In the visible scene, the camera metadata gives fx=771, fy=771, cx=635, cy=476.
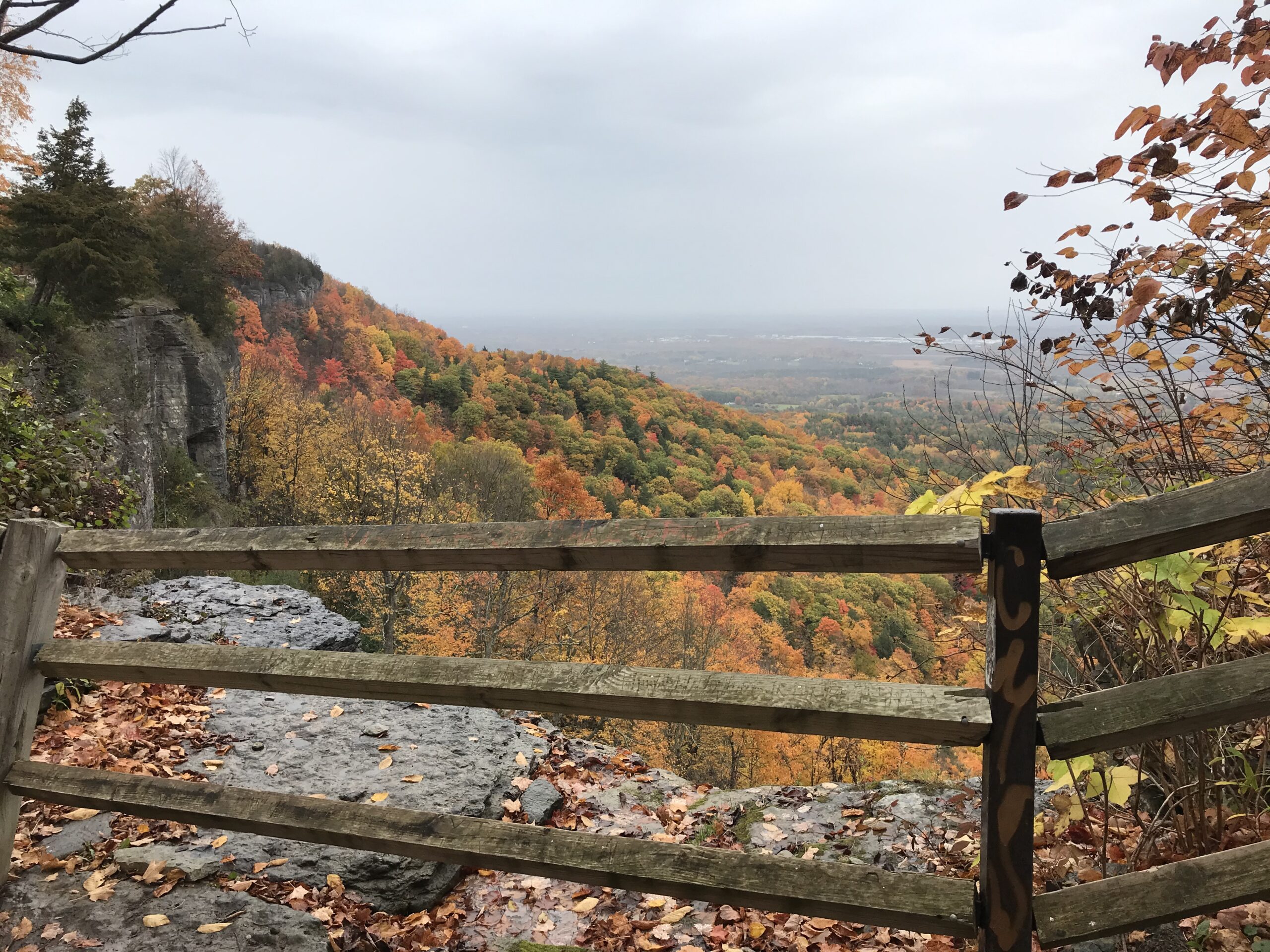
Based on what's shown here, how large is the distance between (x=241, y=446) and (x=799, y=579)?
104ft

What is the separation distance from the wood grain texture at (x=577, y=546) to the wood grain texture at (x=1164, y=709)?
40cm

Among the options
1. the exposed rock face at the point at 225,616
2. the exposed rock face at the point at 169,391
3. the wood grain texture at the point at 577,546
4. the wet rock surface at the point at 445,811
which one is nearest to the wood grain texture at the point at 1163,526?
the wood grain texture at the point at 577,546

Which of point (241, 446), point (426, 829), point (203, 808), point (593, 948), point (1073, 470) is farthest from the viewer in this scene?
point (241, 446)

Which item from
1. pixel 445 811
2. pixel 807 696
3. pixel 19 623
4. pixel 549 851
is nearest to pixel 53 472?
pixel 19 623

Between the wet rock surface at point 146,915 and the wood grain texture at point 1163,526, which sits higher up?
the wood grain texture at point 1163,526

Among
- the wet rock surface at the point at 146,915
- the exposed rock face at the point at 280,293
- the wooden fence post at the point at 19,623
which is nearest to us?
the wet rock surface at the point at 146,915

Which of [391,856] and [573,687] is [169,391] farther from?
[573,687]

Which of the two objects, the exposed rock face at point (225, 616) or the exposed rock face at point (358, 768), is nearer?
the exposed rock face at point (358, 768)

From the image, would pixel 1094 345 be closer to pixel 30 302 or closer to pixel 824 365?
pixel 30 302

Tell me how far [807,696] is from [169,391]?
91.6 ft

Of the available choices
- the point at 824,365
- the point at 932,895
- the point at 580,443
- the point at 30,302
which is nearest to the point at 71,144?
the point at 30,302

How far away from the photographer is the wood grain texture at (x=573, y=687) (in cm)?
175

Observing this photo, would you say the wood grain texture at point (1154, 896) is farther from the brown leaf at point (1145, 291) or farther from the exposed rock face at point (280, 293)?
the exposed rock face at point (280, 293)

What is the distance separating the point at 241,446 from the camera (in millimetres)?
36875
